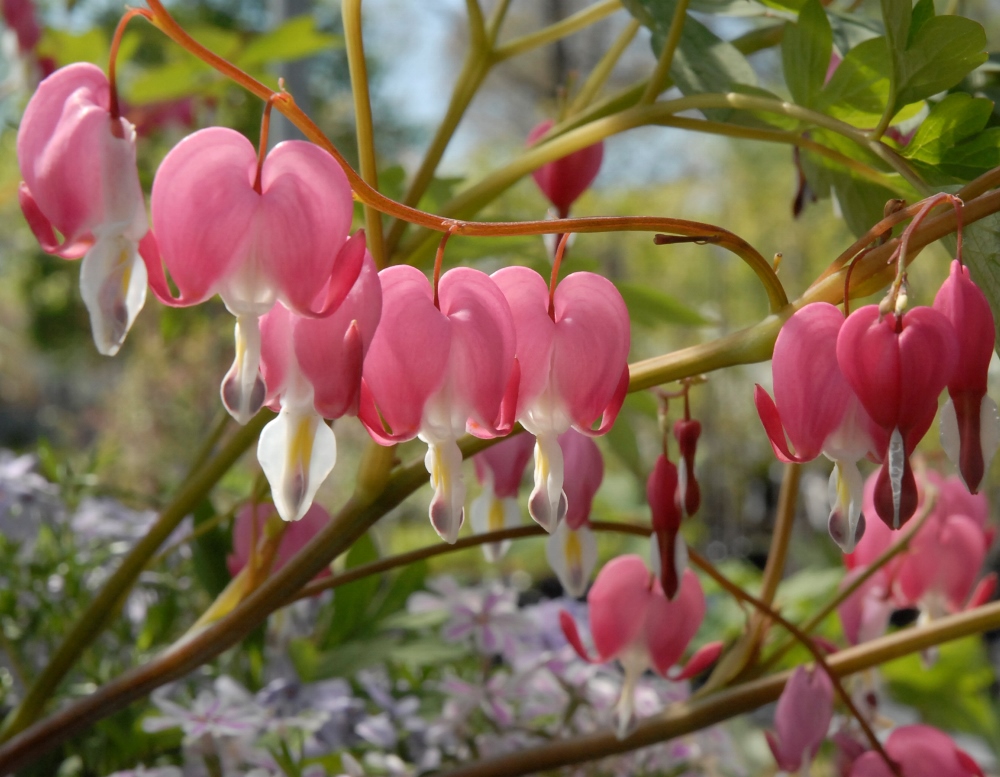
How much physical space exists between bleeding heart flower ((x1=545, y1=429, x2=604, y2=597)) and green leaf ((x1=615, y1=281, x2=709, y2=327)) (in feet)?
0.83

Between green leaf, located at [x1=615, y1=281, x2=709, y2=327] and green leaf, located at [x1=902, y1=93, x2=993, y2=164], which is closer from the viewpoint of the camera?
green leaf, located at [x1=902, y1=93, x2=993, y2=164]

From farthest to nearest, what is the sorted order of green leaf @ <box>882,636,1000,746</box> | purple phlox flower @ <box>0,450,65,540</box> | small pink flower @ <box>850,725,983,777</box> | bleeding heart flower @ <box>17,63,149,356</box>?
green leaf @ <box>882,636,1000,746</box>
purple phlox flower @ <box>0,450,65,540</box>
small pink flower @ <box>850,725,983,777</box>
bleeding heart flower @ <box>17,63,149,356</box>

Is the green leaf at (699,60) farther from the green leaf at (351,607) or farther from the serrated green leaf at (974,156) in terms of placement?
the green leaf at (351,607)

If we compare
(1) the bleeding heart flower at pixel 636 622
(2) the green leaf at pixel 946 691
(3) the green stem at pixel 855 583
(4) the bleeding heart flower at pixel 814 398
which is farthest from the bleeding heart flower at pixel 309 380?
(2) the green leaf at pixel 946 691

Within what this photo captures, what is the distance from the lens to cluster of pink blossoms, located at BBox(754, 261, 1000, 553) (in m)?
0.31

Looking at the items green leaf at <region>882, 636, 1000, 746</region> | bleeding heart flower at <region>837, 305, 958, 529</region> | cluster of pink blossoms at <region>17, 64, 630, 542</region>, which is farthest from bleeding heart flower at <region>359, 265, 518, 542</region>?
green leaf at <region>882, 636, 1000, 746</region>

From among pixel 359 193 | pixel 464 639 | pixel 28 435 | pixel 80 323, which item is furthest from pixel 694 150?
pixel 359 193

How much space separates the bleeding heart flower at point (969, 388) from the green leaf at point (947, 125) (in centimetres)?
13

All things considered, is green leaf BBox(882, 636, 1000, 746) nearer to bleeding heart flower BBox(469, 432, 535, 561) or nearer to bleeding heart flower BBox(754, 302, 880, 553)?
bleeding heart flower BBox(469, 432, 535, 561)

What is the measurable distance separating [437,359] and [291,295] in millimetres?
57

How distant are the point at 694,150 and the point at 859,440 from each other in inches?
251

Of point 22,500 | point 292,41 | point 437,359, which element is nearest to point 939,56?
point 437,359

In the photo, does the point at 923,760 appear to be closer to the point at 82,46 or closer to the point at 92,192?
the point at 92,192

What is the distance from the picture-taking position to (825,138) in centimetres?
49
